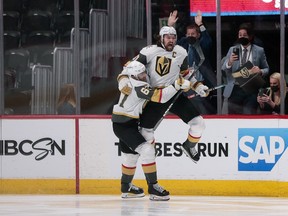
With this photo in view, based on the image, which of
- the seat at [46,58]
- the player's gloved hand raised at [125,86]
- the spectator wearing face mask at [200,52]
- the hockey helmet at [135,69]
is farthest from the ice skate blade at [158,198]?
the seat at [46,58]

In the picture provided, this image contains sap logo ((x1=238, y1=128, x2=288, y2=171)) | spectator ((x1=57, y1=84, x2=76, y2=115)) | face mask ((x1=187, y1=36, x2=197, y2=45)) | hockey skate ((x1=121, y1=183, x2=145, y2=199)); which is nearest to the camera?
hockey skate ((x1=121, y1=183, x2=145, y2=199))

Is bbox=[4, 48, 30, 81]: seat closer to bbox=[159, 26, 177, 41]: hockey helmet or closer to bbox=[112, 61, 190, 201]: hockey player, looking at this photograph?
bbox=[112, 61, 190, 201]: hockey player

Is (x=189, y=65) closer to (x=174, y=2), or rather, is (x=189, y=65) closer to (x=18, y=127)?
(x=174, y=2)

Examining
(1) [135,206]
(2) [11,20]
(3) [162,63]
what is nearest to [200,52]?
(3) [162,63]

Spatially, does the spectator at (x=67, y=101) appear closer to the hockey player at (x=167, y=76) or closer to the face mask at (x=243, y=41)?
the hockey player at (x=167, y=76)

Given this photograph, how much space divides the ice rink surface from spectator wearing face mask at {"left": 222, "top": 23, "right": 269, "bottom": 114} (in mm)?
1000

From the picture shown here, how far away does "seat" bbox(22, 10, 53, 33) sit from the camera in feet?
42.3

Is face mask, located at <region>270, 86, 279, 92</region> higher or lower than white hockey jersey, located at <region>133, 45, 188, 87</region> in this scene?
lower

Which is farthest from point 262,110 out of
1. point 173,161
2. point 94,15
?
point 94,15

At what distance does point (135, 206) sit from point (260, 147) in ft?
6.28

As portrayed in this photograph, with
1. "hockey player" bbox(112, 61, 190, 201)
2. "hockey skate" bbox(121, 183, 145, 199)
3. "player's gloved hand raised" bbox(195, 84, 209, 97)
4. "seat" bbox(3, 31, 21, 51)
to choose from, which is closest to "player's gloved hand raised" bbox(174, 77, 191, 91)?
"hockey player" bbox(112, 61, 190, 201)

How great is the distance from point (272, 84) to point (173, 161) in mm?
1257

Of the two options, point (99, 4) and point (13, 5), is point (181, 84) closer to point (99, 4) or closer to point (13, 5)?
point (99, 4)

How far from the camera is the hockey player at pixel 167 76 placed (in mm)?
11625
